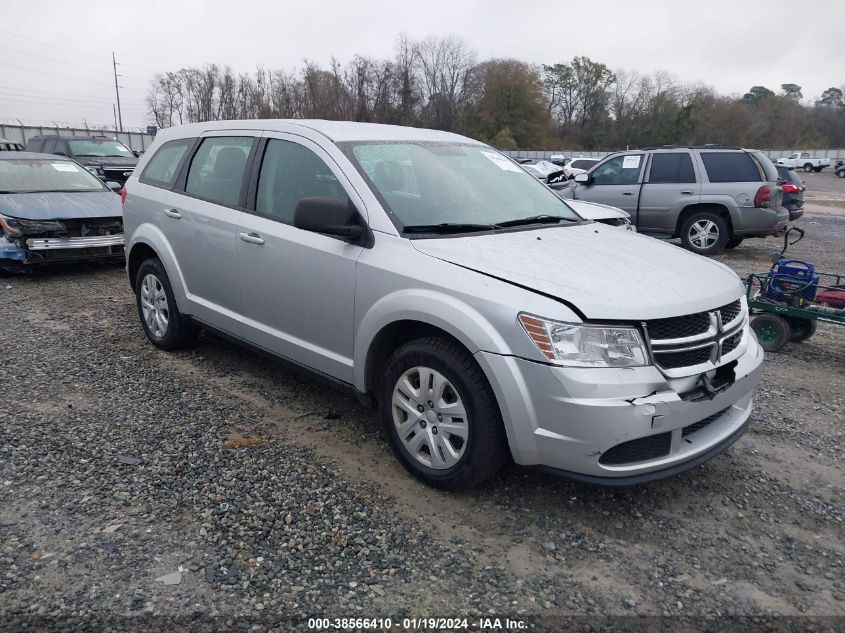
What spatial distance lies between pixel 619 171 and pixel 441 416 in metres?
9.62

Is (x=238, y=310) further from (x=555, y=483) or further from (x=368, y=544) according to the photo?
(x=555, y=483)

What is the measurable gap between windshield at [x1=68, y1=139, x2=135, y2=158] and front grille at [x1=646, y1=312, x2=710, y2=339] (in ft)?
53.2

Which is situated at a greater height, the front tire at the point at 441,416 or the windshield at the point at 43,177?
the windshield at the point at 43,177

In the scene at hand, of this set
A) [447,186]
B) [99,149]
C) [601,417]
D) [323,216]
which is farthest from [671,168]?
[99,149]

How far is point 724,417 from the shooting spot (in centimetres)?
330

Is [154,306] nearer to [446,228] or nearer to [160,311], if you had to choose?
[160,311]

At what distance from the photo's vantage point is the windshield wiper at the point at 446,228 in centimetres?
351

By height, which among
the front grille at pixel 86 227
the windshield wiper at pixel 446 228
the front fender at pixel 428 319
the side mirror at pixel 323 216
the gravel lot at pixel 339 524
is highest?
the side mirror at pixel 323 216

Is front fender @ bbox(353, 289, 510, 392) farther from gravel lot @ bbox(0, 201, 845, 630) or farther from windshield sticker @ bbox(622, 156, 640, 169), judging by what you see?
windshield sticker @ bbox(622, 156, 640, 169)

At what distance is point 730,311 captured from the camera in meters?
3.33

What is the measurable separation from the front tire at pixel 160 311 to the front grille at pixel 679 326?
363 centimetres

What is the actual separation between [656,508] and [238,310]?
2887 mm

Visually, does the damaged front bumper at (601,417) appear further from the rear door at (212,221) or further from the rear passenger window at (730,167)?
the rear passenger window at (730,167)

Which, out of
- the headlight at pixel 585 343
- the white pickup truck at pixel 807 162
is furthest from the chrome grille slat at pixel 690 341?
the white pickup truck at pixel 807 162
